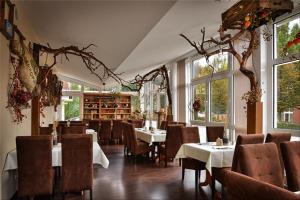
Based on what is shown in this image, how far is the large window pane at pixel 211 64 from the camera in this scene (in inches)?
274

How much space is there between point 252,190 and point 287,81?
418 centimetres

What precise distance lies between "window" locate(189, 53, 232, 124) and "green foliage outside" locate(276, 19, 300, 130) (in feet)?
4.91

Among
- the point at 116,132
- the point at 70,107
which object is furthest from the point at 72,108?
the point at 116,132

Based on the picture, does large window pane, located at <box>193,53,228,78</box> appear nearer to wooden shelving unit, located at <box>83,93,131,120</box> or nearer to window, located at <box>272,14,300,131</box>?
window, located at <box>272,14,300,131</box>

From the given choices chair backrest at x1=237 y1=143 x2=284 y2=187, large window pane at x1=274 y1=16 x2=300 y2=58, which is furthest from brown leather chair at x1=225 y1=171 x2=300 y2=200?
large window pane at x1=274 y1=16 x2=300 y2=58

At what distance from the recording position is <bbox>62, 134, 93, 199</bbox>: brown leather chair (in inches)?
149

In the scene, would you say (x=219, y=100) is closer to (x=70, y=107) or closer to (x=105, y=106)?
(x=105, y=106)

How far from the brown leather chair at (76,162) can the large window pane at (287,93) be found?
324 cm

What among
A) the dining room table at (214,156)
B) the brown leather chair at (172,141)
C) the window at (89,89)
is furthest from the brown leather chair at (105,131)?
the dining room table at (214,156)

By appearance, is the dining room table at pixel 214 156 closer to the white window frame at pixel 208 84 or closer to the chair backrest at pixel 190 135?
the chair backrest at pixel 190 135

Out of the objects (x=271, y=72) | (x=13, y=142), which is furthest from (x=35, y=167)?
(x=271, y=72)

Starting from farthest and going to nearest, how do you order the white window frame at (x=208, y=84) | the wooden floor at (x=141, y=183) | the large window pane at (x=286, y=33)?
the white window frame at (x=208, y=84) → the large window pane at (x=286, y=33) → the wooden floor at (x=141, y=183)

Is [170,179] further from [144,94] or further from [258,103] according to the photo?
[144,94]

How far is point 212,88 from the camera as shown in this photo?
7629 mm
